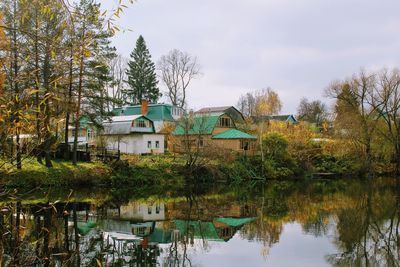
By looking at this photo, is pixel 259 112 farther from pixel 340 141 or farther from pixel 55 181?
pixel 55 181

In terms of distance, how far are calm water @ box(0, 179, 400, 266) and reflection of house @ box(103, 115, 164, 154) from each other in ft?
58.9

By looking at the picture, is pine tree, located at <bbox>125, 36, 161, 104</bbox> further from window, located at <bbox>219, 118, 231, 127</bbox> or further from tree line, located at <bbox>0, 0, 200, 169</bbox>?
window, located at <bbox>219, 118, 231, 127</bbox>

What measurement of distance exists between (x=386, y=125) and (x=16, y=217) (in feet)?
128

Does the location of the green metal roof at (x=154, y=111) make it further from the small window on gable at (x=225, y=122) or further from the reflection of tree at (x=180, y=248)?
the reflection of tree at (x=180, y=248)

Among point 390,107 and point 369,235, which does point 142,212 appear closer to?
point 369,235

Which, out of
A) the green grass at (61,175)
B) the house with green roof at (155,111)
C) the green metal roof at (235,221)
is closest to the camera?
the green metal roof at (235,221)

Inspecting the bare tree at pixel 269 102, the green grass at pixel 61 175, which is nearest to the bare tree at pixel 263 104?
the bare tree at pixel 269 102

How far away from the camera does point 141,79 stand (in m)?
63.3

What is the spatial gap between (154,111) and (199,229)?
43265 mm

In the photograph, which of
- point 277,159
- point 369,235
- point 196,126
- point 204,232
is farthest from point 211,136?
point 369,235

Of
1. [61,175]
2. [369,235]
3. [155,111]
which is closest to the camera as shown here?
[369,235]

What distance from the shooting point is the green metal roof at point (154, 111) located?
185 feet

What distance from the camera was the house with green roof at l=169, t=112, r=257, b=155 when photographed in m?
37.8

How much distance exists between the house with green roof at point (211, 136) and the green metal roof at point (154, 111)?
34.0ft
